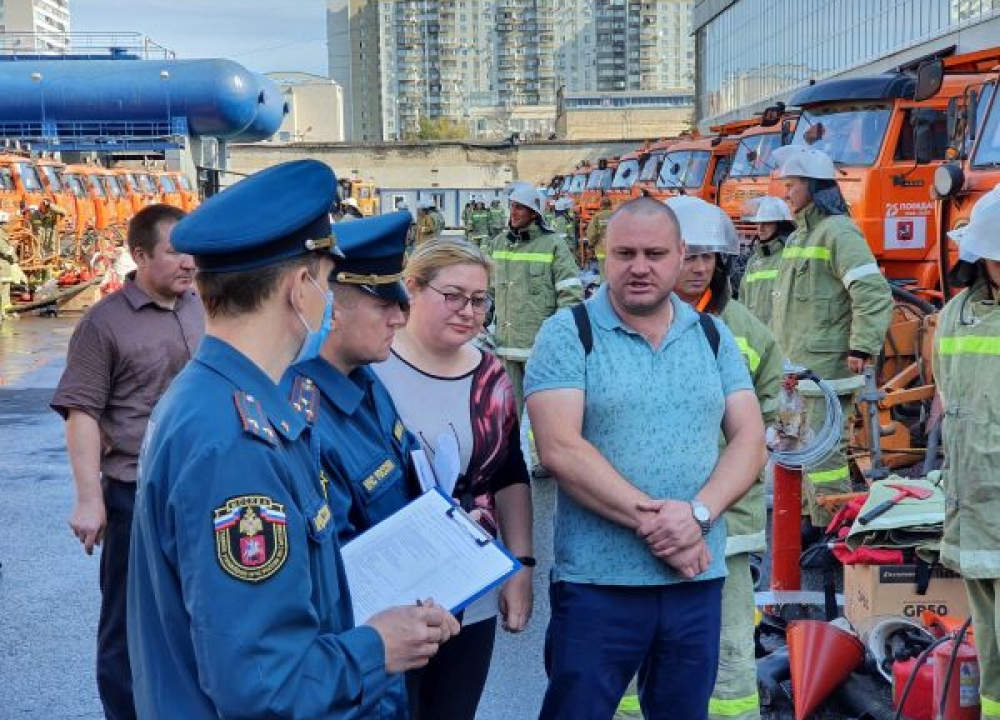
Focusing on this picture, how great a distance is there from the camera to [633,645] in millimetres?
3732

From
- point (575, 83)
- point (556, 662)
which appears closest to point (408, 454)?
point (556, 662)

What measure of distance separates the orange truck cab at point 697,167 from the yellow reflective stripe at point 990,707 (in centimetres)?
2047

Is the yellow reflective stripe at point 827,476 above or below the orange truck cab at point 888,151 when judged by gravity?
below

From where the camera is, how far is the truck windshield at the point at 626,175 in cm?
3029

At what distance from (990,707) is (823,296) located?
3.60 metres

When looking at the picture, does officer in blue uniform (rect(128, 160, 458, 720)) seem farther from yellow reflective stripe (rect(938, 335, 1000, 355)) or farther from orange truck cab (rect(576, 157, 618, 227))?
orange truck cab (rect(576, 157, 618, 227))

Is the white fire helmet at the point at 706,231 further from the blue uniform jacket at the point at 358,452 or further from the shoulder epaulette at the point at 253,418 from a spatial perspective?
the shoulder epaulette at the point at 253,418

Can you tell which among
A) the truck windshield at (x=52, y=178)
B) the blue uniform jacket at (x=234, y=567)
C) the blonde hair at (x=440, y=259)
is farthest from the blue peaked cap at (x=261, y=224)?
the truck windshield at (x=52, y=178)

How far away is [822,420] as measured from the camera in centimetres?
736

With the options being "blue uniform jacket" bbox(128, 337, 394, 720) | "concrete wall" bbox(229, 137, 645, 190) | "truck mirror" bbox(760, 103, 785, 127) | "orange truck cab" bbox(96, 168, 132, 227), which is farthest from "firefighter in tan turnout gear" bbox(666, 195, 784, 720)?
"concrete wall" bbox(229, 137, 645, 190)

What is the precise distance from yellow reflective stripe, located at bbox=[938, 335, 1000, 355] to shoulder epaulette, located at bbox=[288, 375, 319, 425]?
2.38m

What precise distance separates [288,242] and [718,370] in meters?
1.93

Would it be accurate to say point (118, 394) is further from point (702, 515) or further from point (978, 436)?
point (978, 436)

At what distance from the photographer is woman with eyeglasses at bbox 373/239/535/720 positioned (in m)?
3.64
